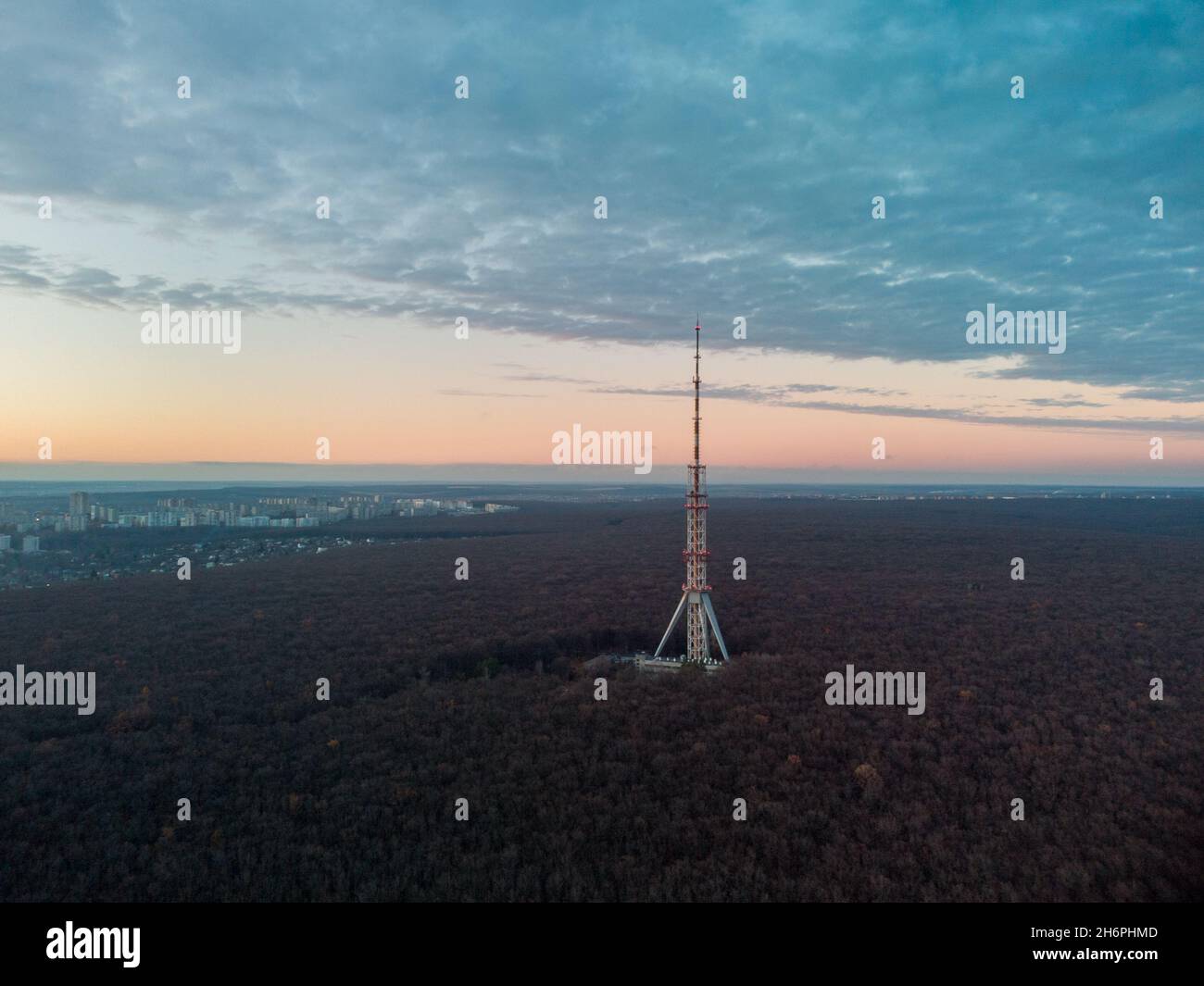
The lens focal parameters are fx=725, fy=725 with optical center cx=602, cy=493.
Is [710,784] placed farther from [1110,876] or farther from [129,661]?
[129,661]

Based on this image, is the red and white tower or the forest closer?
the forest

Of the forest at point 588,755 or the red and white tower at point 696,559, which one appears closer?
the forest at point 588,755

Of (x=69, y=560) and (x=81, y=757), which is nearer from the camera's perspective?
(x=81, y=757)

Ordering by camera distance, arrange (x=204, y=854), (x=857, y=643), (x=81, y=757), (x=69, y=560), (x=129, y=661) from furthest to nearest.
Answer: (x=69, y=560) < (x=857, y=643) < (x=129, y=661) < (x=81, y=757) < (x=204, y=854)

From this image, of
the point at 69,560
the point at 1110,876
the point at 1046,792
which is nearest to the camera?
the point at 1110,876

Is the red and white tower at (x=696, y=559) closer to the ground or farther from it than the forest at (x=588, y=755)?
farther from it

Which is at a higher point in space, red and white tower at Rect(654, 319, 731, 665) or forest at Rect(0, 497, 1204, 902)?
red and white tower at Rect(654, 319, 731, 665)

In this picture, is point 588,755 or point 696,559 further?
point 696,559
